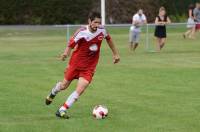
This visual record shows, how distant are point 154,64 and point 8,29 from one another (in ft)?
69.8

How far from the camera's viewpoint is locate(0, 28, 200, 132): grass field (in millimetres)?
10859

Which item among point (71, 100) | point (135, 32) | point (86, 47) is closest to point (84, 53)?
point (86, 47)

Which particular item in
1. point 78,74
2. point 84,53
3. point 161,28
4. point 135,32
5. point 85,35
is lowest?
point 135,32

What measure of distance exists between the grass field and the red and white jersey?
88 cm

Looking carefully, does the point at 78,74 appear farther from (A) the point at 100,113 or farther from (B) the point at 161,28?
(B) the point at 161,28

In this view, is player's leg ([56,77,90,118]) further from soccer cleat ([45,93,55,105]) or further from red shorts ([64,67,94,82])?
soccer cleat ([45,93,55,105])

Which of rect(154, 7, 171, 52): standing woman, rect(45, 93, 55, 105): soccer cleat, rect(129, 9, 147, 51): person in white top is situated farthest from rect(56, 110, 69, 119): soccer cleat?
rect(154, 7, 171, 52): standing woman

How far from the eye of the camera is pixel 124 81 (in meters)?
17.4

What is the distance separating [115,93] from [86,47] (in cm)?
345

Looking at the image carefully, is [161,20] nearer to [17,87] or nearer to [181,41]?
[181,41]

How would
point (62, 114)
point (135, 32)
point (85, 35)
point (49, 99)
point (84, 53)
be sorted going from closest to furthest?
point (62, 114) → point (85, 35) → point (84, 53) → point (49, 99) → point (135, 32)

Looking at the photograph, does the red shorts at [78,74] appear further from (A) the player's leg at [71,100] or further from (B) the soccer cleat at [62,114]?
(B) the soccer cleat at [62,114]

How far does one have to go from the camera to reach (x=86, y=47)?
11.8 m

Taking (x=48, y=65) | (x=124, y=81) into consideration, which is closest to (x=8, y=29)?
(x=48, y=65)
